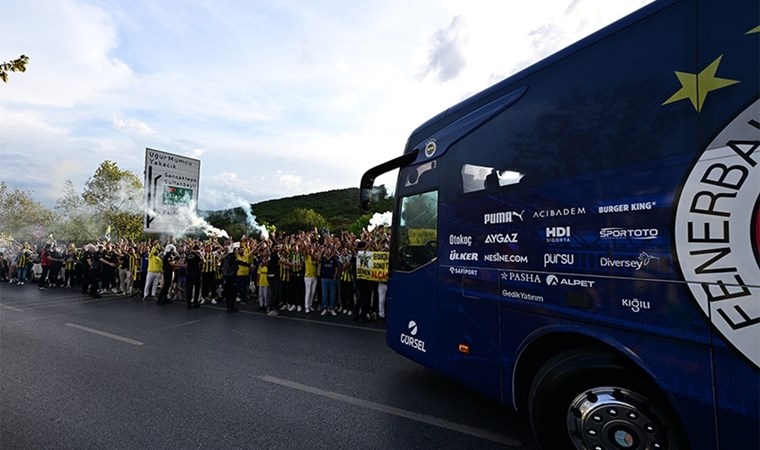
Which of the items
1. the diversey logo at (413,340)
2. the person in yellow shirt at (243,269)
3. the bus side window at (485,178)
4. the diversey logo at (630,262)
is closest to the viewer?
the diversey logo at (630,262)

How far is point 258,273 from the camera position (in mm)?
11500

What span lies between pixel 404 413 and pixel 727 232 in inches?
120

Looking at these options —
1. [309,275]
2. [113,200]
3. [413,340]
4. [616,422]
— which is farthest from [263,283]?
[113,200]

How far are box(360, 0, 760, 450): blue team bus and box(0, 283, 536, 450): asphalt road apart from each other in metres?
0.70

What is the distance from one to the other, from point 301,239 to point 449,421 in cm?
835

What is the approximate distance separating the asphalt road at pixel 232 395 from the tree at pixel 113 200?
103 ft

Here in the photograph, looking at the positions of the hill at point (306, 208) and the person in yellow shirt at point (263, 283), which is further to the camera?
the hill at point (306, 208)

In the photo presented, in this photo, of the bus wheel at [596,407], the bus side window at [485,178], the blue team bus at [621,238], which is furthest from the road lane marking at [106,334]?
the bus wheel at [596,407]

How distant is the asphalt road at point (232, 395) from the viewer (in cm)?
342

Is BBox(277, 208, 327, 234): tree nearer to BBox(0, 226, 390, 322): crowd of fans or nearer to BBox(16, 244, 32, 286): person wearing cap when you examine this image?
BBox(16, 244, 32, 286): person wearing cap

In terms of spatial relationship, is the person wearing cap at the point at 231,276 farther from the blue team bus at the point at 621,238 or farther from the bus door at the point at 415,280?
the blue team bus at the point at 621,238

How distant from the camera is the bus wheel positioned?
241 cm

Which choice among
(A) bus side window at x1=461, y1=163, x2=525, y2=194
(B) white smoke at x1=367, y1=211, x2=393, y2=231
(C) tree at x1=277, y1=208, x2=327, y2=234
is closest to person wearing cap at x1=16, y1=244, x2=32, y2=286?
(B) white smoke at x1=367, y1=211, x2=393, y2=231

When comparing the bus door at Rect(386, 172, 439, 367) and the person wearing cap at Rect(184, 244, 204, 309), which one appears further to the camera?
the person wearing cap at Rect(184, 244, 204, 309)
